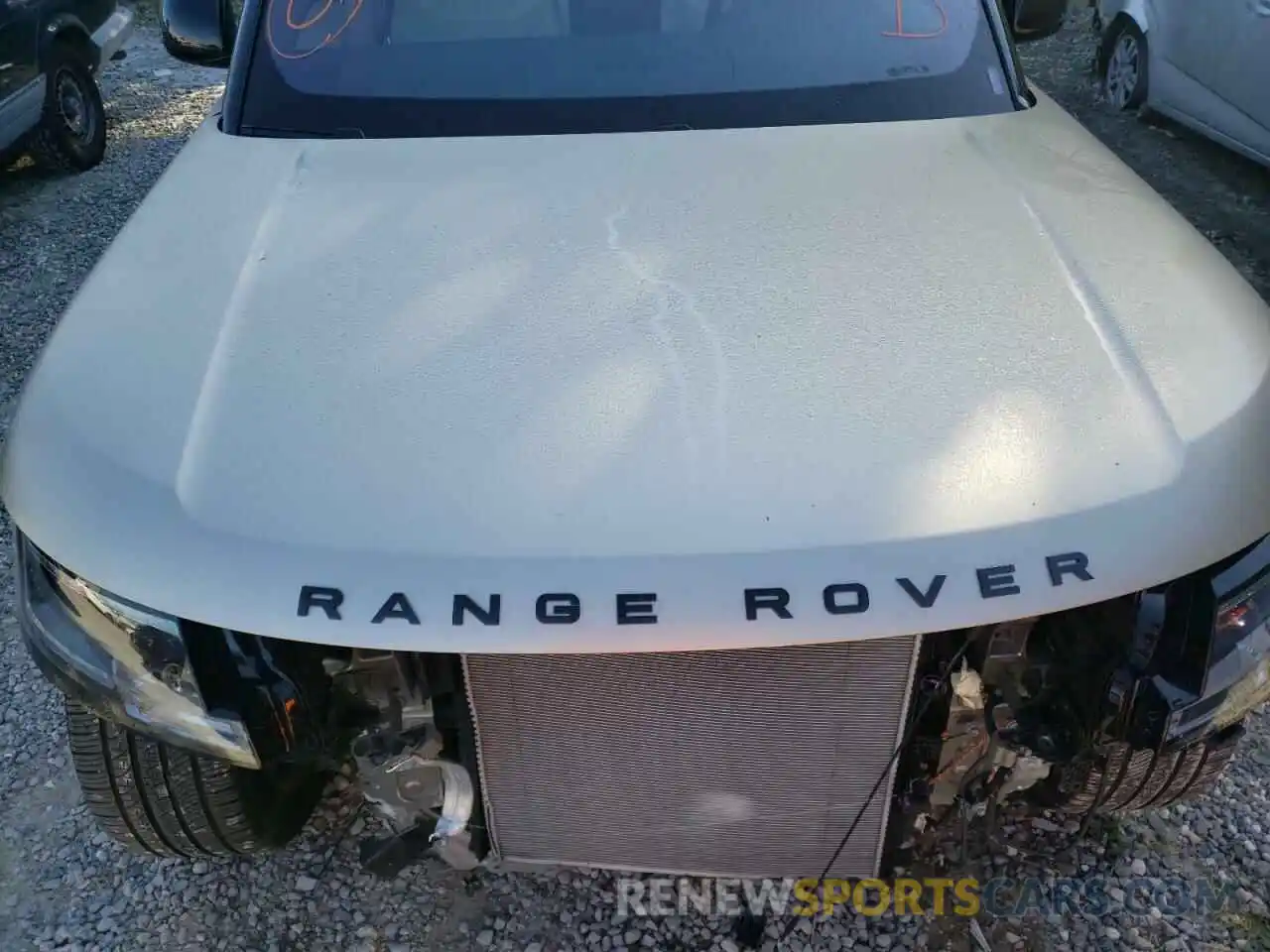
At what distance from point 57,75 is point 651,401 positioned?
17.6 ft

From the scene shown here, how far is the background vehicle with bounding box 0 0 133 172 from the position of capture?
502 cm

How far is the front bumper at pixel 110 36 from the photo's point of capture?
5.76m

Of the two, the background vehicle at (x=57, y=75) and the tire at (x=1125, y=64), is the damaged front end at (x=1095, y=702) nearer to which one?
the tire at (x=1125, y=64)

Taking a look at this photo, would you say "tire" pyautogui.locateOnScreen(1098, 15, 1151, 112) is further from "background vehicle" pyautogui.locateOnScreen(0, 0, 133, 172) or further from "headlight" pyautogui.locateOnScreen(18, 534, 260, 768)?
"headlight" pyautogui.locateOnScreen(18, 534, 260, 768)

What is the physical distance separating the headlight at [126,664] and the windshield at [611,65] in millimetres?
1098

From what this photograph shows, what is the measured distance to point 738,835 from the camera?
1725 mm

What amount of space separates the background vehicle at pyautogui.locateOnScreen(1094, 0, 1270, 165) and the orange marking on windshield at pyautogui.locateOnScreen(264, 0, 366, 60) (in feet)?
13.8

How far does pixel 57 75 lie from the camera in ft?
17.8

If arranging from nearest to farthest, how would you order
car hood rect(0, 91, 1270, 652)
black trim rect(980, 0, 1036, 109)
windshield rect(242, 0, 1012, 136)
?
1. car hood rect(0, 91, 1270, 652)
2. windshield rect(242, 0, 1012, 136)
3. black trim rect(980, 0, 1036, 109)

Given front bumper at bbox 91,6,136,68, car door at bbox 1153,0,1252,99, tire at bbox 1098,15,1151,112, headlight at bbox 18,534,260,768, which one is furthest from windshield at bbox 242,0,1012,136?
front bumper at bbox 91,6,136,68

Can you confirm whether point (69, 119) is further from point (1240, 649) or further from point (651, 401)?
point (1240, 649)

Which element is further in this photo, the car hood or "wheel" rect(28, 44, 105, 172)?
"wheel" rect(28, 44, 105, 172)

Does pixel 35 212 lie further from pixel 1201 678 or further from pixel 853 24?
pixel 1201 678

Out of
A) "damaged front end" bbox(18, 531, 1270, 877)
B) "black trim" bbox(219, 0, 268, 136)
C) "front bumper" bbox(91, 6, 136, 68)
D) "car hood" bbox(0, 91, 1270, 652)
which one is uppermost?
"black trim" bbox(219, 0, 268, 136)
